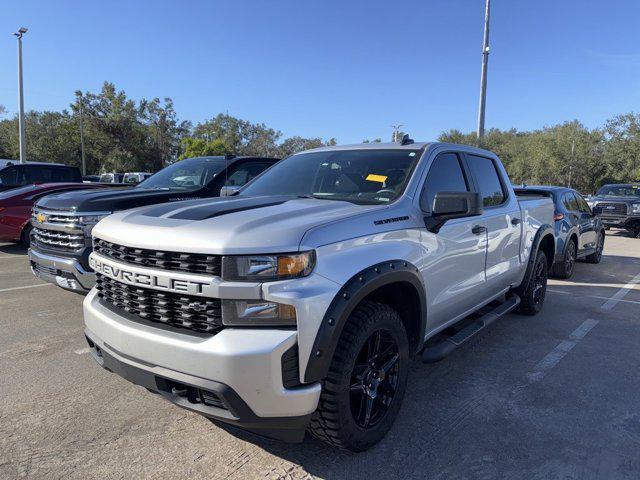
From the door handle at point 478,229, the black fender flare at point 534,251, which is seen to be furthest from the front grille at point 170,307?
the black fender flare at point 534,251

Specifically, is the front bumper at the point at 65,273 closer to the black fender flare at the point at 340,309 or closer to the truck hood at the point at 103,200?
the truck hood at the point at 103,200

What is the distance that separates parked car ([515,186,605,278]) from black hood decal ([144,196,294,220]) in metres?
5.79

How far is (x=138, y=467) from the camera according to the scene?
8.53ft

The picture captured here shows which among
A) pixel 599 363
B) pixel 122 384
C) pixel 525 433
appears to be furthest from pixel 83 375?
pixel 599 363

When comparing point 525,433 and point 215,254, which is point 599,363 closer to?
point 525,433

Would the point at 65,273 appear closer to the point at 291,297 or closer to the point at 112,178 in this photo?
the point at 291,297

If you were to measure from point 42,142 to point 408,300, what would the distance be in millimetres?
51709

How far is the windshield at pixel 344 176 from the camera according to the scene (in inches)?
132

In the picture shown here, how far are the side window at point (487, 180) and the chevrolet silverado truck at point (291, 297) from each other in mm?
841

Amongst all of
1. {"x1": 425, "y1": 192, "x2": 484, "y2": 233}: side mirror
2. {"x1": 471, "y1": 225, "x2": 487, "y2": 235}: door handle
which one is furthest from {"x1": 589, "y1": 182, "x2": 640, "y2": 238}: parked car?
{"x1": 425, "y1": 192, "x2": 484, "y2": 233}: side mirror

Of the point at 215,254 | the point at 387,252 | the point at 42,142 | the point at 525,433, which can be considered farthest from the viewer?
the point at 42,142

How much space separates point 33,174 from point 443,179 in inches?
483

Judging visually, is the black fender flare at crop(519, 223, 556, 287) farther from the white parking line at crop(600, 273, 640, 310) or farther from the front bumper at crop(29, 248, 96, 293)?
the front bumper at crop(29, 248, 96, 293)

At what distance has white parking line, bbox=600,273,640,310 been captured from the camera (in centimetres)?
641
